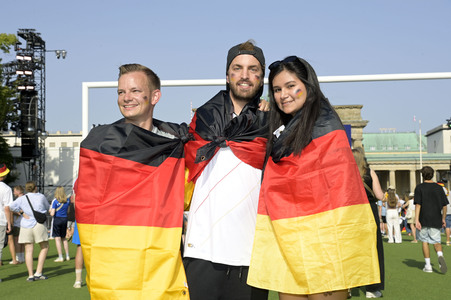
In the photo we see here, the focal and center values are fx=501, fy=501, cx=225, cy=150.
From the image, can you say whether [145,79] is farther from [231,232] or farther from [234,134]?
[231,232]

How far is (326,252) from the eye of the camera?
301 cm

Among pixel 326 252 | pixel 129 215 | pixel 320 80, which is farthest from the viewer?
pixel 320 80

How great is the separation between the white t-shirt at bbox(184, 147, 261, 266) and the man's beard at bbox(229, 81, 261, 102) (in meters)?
0.46

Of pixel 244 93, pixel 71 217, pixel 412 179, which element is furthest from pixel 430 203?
pixel 412 179

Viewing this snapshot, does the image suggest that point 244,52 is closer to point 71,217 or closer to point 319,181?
point 319,181

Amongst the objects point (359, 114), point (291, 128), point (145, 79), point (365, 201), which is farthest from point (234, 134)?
point (359, 114)

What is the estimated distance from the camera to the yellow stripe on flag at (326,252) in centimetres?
300

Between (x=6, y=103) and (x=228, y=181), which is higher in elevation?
(x=6, y=103)

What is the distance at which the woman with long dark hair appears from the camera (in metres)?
3.02

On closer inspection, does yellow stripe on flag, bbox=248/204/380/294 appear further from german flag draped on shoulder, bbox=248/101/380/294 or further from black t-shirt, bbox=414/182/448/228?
black t-shirt, bbox=414/182/448/228

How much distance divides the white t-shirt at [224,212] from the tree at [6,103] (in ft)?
104

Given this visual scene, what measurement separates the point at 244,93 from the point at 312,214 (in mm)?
1168

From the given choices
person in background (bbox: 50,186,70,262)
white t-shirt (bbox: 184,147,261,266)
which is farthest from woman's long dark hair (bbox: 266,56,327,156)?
person in background (bbox: 50,186,70,262)

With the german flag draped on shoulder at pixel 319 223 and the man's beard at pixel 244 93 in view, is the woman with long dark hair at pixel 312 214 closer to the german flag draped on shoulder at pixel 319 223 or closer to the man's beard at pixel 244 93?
the german flag draped on shoulder at pixel 319 223
